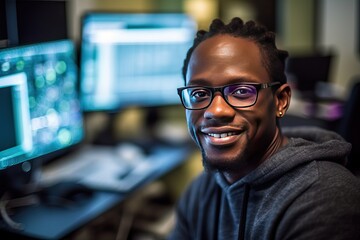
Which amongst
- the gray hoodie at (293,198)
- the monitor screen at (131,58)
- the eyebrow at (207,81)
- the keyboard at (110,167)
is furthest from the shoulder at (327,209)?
the monitor screen at (131,58)

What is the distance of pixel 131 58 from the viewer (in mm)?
2141

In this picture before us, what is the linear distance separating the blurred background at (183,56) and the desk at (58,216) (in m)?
0.06

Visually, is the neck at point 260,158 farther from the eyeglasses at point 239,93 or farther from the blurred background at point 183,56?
the blurred background at point 183,56

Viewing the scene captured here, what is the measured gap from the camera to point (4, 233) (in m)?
1.39

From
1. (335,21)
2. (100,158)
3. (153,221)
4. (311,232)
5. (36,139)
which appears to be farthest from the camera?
(335,21)

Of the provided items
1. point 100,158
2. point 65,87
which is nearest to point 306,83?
point 100,158

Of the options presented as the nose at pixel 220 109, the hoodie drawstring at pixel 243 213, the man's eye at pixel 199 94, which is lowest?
the hoodie drawstring at pixel 243 213

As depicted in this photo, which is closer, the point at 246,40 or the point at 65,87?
the point at 246,40

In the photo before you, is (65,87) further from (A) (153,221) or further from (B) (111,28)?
(A) (153,221)

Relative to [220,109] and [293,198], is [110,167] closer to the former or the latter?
[220,109]

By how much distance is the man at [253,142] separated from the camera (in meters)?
0.96

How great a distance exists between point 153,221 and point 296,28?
310 cm

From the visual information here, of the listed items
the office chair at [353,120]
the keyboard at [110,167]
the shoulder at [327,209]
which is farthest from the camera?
the keyboard at [110,167]

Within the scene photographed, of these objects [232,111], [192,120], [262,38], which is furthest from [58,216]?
[262,38]
